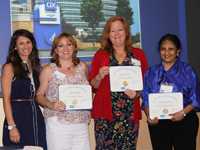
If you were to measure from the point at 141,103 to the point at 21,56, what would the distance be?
1.14 meters

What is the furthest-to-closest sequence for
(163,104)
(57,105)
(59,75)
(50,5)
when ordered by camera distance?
(50,5) → (163,104) → (59,75) → (57,105)

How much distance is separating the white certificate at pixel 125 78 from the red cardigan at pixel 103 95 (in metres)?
0.08

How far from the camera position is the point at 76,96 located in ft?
10.2

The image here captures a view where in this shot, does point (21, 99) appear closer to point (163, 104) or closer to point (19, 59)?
point (19, 59)

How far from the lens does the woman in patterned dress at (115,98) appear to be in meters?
3.17

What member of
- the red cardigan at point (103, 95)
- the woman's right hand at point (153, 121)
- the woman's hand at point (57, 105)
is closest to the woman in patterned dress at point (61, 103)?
the woman's hand at point (57, 105)

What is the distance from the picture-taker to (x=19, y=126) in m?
3.10

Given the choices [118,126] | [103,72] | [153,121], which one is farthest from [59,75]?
[153,121]

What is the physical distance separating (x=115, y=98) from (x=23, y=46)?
87 cm

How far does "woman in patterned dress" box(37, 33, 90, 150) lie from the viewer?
120 inches

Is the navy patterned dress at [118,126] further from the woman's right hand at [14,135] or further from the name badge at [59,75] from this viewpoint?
the woman's right hand at [14,135]

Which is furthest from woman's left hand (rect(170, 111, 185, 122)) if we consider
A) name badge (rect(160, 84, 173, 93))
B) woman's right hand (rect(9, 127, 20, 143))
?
woman's right hand (rect(9, 127, 20, 143))

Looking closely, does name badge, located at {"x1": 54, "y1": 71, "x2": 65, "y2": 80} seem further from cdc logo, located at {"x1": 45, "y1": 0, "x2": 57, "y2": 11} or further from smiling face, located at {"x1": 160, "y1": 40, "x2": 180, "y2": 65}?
cdc logo, located at {"x1": 45, "y1": 0, "x2": 57, "y2": 11}

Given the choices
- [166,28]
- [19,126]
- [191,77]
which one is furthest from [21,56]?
[166,28]
